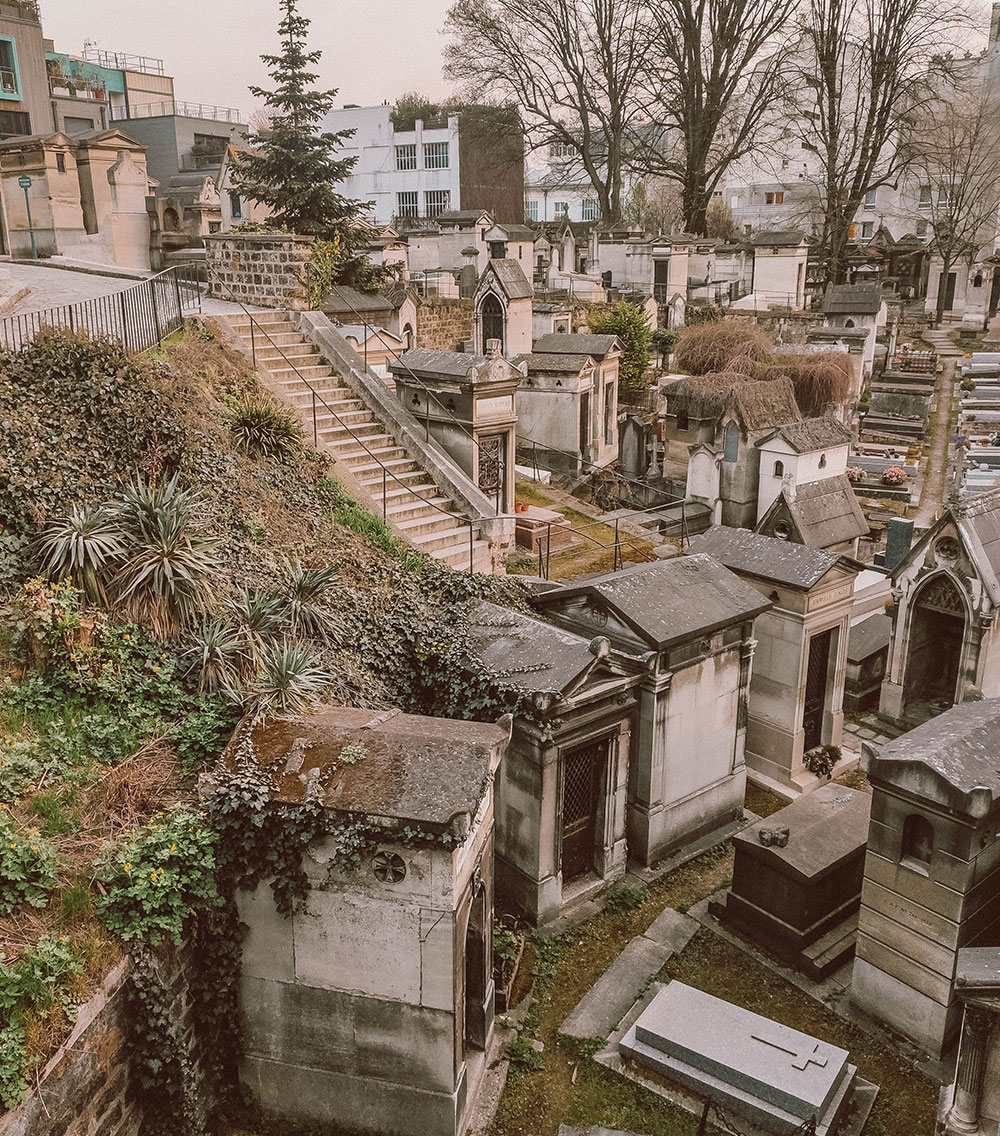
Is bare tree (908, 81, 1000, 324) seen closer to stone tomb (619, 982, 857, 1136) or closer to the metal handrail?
the metal handrail

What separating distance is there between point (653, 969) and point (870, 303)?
102 ft

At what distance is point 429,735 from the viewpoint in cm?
774

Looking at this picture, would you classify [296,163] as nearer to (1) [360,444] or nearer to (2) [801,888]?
(1) [360,444]

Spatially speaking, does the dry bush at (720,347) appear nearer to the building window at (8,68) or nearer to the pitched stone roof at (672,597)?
the pitched stone roof at (672,597)

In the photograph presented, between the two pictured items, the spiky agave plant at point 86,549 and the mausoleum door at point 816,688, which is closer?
the spiky agave plant at point 86,549

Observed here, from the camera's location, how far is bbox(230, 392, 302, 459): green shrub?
12.5 meters

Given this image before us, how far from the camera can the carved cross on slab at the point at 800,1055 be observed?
7570 mm

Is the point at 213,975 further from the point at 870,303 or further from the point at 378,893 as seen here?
the point at 870,303

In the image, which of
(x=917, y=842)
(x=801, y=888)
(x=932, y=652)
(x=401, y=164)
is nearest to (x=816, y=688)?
(x=932, y=652)

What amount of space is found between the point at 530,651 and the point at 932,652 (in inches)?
324

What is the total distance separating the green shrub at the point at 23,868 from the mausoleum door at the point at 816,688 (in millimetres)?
10078

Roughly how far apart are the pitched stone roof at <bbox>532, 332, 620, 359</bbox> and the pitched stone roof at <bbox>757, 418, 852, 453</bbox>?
5659mm

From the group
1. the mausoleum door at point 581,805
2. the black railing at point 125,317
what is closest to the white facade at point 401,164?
the black railing at point 125,317

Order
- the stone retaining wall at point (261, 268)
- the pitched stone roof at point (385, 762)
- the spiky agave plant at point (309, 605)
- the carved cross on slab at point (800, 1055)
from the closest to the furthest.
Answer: the pitched stone roof at point (385, 762), the carved cross on slab at point (800, 1055), the spiky agave plant at point (309, 605), the stone retaining wall at point (261, 268)
